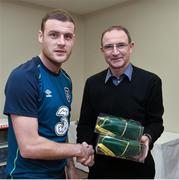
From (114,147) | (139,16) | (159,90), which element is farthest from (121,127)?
(139,16)

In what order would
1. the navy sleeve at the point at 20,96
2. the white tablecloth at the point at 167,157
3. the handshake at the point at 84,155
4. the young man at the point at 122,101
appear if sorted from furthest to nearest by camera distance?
the white tablecloth at the point at 167,157
the young man at the point at 122,101
the handshake at the point at 84,155
the navy sleeve at the point at 20,96

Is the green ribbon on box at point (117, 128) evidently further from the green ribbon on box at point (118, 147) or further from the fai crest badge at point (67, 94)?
the fai crest badge at point (67, 94)

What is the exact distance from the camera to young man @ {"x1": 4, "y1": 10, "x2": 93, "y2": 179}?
3.32ft

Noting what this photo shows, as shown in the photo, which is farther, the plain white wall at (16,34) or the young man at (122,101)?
the plain white wall at (16,34)

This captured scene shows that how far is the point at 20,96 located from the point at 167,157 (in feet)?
6.87

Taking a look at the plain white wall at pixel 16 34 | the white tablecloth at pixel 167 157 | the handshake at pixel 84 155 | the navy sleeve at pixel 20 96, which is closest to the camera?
the navy sleeve at pixel 20 96

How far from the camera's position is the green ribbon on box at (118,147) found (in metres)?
1.18

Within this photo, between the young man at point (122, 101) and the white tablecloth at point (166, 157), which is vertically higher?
the young man at point (122, 101)

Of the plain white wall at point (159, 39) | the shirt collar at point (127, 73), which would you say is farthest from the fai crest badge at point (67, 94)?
the plain white wall at point (159, 39)

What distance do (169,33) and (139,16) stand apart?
54cm

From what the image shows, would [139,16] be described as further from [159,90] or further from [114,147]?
[114,147]

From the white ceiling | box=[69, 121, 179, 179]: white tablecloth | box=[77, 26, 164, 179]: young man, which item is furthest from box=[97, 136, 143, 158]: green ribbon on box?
the white ceiling

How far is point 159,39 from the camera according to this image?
314cm

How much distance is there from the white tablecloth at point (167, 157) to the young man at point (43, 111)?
1554mm
